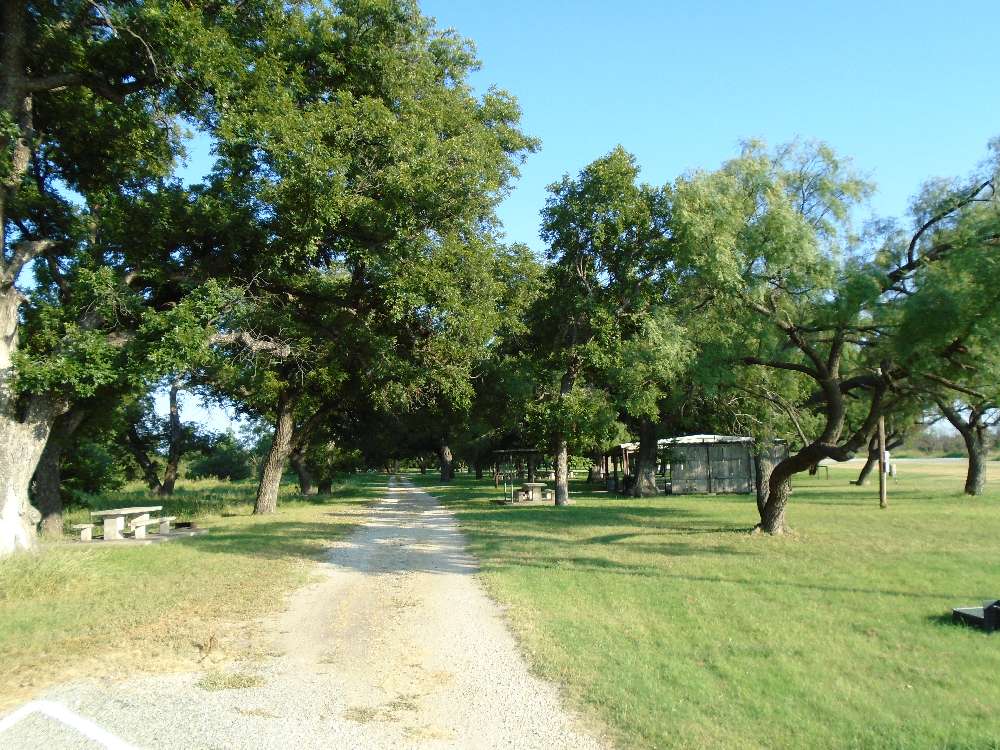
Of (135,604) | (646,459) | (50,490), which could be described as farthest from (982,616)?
(646,459)

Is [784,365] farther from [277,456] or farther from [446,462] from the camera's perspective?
[446,462]

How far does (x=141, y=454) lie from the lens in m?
37.5

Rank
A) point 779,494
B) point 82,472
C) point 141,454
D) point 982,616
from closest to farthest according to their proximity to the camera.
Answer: point 982,616
point 779,494
point 82,472
point 141,454

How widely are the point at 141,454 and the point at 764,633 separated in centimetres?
3742

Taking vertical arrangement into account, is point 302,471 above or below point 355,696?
above

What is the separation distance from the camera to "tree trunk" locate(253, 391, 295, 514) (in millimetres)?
23656

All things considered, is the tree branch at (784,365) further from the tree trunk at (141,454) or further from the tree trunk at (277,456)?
the tree trunk at (141,454)

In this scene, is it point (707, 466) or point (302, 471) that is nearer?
point (707, 466)

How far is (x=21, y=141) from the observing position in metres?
12.0

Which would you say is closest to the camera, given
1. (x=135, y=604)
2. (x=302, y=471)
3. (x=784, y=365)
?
(x=135, y=604)

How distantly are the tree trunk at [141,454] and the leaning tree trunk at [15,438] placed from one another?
24.4 metres

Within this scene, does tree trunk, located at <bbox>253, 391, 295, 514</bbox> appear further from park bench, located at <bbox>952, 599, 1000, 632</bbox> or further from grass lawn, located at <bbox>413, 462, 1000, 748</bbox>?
park bench, located at <bbox>952, 599, 1000, 632</bbox>

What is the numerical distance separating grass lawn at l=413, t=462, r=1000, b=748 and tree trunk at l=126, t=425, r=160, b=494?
2779 centimetres

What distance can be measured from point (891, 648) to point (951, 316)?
21.3 ft
